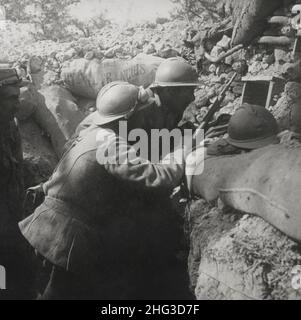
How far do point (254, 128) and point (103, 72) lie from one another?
9.84ft

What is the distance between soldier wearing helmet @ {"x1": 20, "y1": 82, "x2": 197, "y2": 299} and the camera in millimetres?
2658

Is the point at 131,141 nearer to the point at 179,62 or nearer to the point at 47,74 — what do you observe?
the point at 179,62

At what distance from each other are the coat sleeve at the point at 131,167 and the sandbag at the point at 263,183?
0.64 feet

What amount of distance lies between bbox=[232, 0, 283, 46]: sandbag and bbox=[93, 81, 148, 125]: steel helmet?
265cm

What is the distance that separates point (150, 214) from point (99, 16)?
6.96 metres

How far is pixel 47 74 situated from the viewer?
553 cm

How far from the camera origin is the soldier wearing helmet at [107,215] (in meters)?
2.66

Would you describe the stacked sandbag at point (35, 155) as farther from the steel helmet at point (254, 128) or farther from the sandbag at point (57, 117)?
the steel helmet at point (254, 128)

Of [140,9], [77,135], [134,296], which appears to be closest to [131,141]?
[77,135]

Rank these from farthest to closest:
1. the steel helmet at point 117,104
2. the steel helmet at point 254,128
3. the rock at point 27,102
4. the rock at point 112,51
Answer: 1. the rock at point 112,51
2. the rock at point 27,102
3. the steel helmet at point 117,104
4. the steel helmet at point 254,128

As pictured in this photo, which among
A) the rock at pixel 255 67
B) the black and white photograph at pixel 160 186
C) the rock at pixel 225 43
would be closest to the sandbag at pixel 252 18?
the black and white photograph at pixel 160 186

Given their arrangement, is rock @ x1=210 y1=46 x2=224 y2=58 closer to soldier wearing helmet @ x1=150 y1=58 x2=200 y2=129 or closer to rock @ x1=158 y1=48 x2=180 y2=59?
rock @ x1=158 y1=48 x2=180 y2=59

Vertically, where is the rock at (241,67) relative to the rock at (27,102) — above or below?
above

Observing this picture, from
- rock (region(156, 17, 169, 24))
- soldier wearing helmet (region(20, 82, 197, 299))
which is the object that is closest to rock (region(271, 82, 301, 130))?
soldier wearing helmet (region(20, 82, 197, 299))
